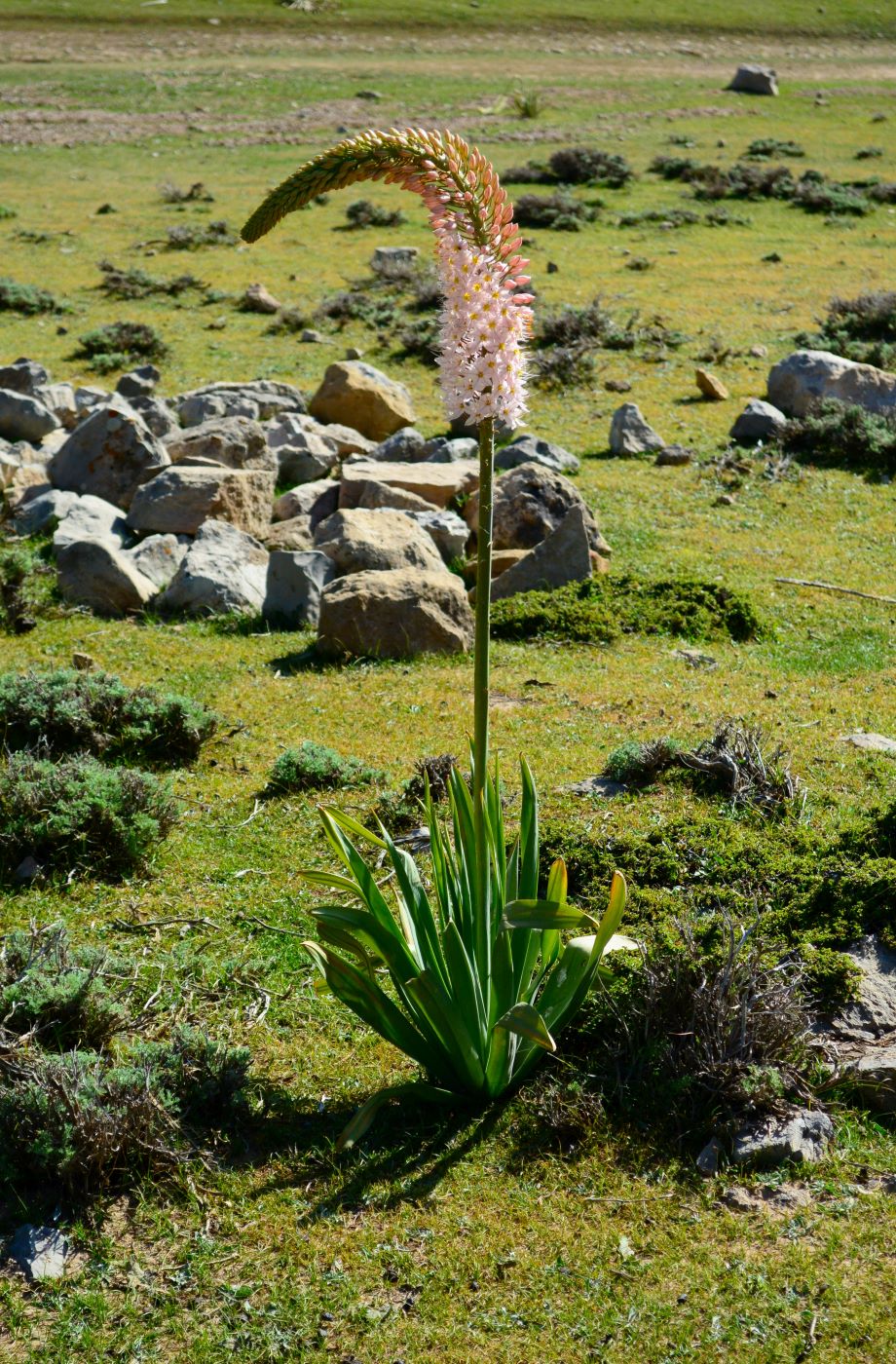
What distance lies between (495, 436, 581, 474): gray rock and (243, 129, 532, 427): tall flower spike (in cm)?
959

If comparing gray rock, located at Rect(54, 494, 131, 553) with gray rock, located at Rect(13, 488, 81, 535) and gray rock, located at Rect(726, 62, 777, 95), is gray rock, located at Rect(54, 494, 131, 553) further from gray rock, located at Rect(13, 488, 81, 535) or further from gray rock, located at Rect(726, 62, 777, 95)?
gray rock, located at Rect(726, 62, 777, 95)

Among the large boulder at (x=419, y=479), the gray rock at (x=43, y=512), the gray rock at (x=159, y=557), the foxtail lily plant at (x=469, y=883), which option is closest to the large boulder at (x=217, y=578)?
the gray rock at (x=159, y=557)

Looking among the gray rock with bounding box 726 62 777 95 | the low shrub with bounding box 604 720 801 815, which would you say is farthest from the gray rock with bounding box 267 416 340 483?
the gray rock with bounding box 726 62 777 95

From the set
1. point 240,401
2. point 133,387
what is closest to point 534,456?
point 240,401

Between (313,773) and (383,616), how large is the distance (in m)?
2.51

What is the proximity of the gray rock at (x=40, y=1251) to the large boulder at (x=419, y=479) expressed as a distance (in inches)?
338

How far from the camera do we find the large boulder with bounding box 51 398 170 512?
488 inches

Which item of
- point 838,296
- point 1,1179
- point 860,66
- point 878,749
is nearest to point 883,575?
point 878,749

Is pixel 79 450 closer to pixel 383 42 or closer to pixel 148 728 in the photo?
pixel 148 728

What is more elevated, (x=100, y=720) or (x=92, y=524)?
→ (x=92, y=524)

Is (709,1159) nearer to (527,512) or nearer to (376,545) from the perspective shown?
(376,545)

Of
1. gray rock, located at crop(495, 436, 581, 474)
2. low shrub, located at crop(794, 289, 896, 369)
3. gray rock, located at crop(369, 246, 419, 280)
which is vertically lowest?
gray rock, located at crop(495, 436, 581, 474)

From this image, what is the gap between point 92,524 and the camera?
38.5ft

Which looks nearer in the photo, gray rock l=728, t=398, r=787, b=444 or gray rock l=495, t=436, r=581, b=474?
gray rock l=495, t=436, r=581, b=474
